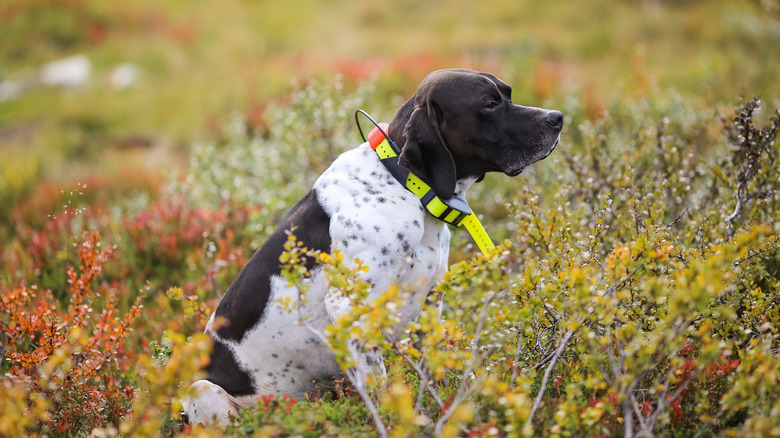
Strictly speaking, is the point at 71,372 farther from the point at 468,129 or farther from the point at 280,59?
the point at 280,59

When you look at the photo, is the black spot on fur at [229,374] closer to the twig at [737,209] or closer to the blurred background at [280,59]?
the twig at [737,209]

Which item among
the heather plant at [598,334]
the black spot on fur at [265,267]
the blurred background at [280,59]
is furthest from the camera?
the blurred background at [280,59]

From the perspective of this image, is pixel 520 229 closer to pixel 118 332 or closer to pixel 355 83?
pixel 118 332

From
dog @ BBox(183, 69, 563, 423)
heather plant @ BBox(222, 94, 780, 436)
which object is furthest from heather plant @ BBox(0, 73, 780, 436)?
dog @ BBox(183, 69, 563, 423)

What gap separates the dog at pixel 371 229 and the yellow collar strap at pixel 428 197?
0.11 feet

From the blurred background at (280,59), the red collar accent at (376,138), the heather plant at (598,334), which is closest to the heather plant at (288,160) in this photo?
the blurred background at (280,59)

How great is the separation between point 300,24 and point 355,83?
7.03 m

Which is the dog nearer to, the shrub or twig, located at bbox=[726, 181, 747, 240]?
the shrub

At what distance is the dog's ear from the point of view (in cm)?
289

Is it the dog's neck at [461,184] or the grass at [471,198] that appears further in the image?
the dog's neck at [461,184]

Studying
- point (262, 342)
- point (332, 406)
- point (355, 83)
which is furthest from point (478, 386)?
point (355, 83)

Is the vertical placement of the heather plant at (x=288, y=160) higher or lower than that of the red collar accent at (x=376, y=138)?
lower

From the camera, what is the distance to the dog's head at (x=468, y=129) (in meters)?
2.93

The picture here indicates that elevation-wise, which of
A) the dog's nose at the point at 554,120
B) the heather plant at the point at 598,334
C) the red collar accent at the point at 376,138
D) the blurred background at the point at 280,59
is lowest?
the blurred background at the point at 280,59
